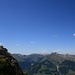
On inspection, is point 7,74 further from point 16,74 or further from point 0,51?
point 0,51

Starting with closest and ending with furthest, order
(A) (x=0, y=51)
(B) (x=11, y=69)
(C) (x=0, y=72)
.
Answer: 1. (C) (x=0, y=72)
2. (B) (x=11, y=69)
3. (A) (x=0, y=51)

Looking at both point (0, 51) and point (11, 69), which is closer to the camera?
point (11, 69)

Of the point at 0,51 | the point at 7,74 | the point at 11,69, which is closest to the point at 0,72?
the point at 7,74

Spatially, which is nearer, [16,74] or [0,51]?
[16,74]

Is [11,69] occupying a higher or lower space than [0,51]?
lower

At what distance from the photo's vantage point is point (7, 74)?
60.8 m

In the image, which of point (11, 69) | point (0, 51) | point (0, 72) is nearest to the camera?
point (0, 72)

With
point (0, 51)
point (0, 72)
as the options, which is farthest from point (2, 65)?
point (0, 51)

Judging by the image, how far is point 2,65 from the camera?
62.5m

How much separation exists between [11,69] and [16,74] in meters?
2.97

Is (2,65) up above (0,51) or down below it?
below

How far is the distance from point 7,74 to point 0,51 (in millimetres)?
29507

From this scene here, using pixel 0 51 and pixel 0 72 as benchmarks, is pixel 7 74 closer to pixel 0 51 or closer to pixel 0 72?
pixel 0 72

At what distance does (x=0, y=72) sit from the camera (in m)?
58.9
